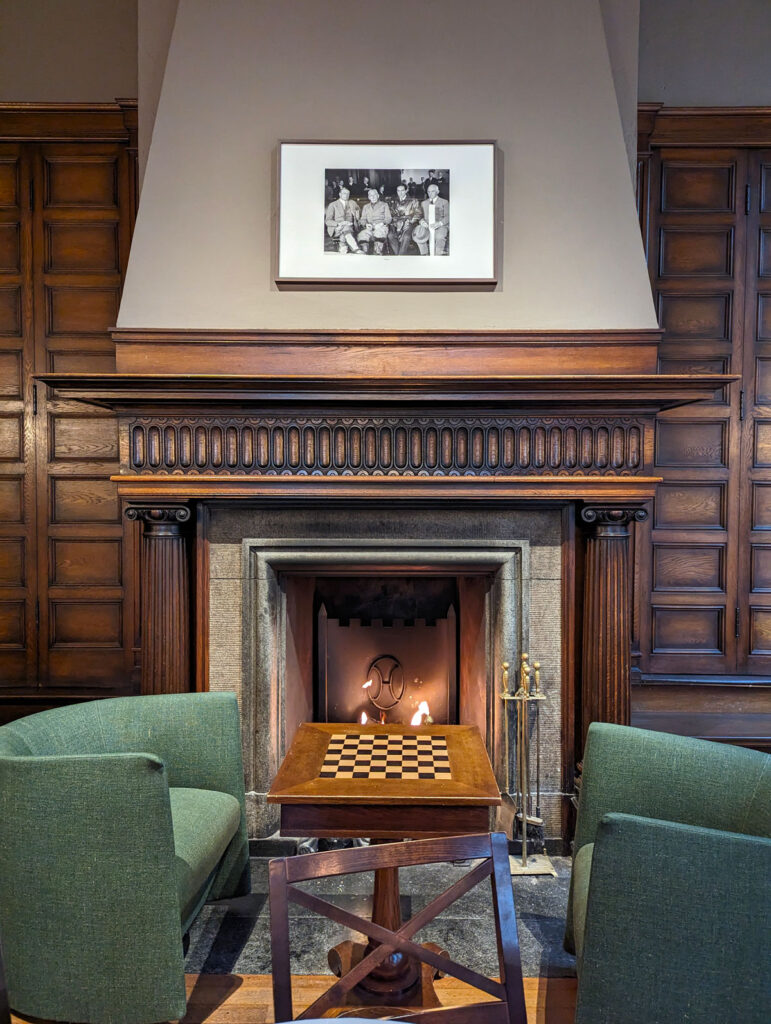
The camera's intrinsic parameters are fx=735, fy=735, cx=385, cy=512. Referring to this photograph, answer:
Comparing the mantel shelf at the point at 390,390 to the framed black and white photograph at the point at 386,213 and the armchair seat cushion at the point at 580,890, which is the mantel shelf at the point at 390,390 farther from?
the armchair seat cushion at the point at 580,890

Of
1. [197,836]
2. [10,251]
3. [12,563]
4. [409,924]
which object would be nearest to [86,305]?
[10,251]

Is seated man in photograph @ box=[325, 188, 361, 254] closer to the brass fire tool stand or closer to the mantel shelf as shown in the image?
the mantel shelf

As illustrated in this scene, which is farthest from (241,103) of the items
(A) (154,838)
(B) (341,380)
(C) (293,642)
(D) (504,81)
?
(A) (154,838)

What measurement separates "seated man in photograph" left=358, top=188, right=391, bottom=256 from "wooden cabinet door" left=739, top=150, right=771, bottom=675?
2279 millimetres

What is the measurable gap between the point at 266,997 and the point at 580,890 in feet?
2.92

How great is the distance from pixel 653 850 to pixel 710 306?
3.26 metres

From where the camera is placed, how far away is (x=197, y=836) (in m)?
2.02

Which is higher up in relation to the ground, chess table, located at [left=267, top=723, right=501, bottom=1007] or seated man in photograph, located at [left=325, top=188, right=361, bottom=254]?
seated man in photograph, located at [left=325, top=188, right=361, bottom=254]

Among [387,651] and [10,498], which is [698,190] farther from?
[10,498]

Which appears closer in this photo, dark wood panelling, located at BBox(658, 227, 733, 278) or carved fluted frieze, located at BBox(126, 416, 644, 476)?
carved fluted frieze, located at BBox(126, 416, 644, 476)

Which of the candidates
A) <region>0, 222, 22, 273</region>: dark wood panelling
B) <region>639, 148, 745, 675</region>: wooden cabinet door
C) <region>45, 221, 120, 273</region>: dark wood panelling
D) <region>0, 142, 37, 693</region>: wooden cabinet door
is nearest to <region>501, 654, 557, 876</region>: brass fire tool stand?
<region>639, 148, 745, 675</region>: wooden cabinet door

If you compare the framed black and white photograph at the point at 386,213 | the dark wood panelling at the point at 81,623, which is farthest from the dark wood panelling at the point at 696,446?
the dark wood panelling at the point at 81,623

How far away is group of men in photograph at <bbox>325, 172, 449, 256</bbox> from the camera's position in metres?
2.74

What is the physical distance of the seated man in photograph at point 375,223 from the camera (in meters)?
2.74
